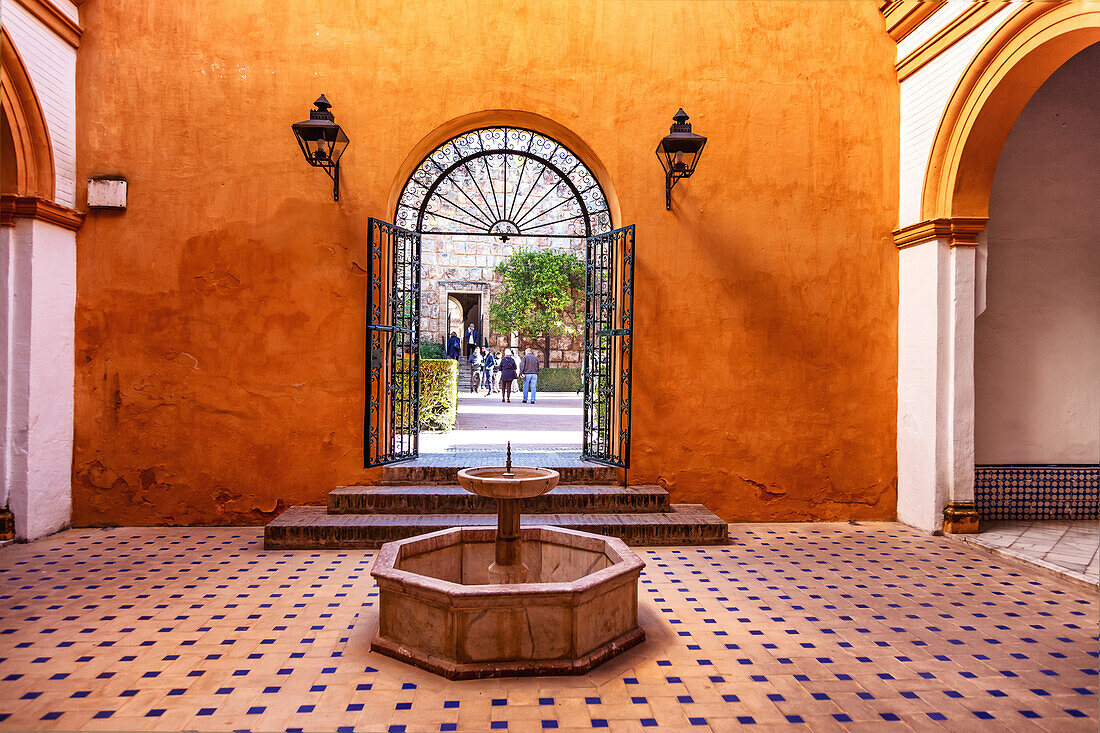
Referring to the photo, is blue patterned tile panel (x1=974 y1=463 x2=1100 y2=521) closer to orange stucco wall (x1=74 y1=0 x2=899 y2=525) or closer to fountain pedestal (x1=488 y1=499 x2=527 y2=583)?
orange stucco wall (x1=74 y1=0 x2=899 y2=525)

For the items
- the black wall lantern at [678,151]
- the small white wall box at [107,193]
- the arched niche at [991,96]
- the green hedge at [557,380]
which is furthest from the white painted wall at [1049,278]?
the green hedge at [557,380]

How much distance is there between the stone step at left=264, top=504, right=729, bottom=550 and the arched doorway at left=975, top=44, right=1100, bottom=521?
2932 mm

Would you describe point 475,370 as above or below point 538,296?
below

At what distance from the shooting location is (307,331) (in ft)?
20.0

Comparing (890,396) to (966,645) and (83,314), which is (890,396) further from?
(83,314)

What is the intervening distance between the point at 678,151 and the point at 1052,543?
4.41 m

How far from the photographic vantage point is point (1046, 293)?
20.9 feet

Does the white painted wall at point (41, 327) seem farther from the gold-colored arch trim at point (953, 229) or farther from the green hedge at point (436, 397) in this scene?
the gold-colored arch trim at point (953, 229)

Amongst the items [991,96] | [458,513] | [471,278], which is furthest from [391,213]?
[471,278]

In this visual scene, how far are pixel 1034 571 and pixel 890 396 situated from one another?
1.97 m

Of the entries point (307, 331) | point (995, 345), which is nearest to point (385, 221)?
point (307, 331)

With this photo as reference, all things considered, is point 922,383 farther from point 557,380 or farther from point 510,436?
point 557,380

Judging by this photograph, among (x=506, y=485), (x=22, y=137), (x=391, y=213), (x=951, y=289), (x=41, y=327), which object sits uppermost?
(x=22, y=137)

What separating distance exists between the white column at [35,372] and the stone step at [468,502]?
228cm
